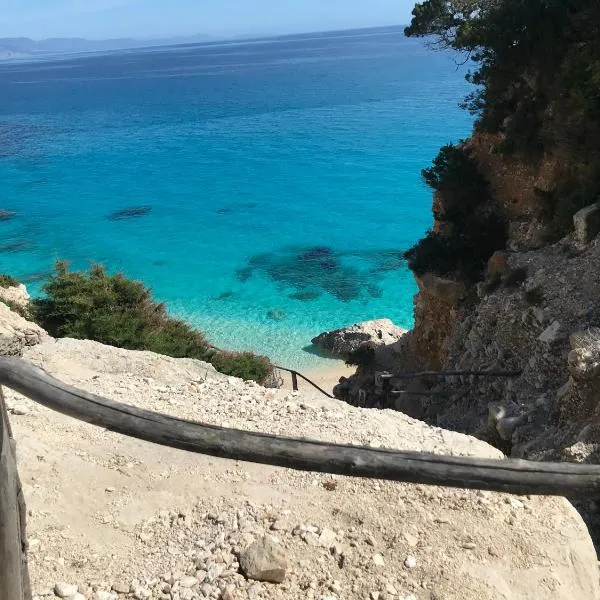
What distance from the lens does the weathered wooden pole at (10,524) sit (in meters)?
2.79


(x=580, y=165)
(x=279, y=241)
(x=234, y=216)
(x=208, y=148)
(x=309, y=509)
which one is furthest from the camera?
(x=208, y=148)

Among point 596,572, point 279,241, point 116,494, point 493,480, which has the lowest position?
point 279,241

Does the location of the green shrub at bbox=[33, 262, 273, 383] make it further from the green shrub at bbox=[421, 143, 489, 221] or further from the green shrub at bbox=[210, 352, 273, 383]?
the green shrub at bbox=[421, 143, 489, 221]

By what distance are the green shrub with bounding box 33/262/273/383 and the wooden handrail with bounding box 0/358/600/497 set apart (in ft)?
40.9

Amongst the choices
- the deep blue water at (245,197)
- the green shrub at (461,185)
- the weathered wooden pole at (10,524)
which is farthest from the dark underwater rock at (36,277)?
the weathered wooden pole at (10,524)

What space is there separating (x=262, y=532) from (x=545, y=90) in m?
14.0

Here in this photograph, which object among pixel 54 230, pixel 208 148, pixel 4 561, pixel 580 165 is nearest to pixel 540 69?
pixel 580 165

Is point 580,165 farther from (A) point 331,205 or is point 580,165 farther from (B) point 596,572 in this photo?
(A) point 331,205

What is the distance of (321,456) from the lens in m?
2.81

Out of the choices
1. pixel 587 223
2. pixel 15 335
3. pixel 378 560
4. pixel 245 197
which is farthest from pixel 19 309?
pixel 245 197

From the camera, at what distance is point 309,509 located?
6.15m

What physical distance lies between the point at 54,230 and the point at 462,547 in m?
38.2

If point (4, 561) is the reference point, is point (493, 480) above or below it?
above

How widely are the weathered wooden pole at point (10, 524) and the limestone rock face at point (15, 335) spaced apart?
823cm
